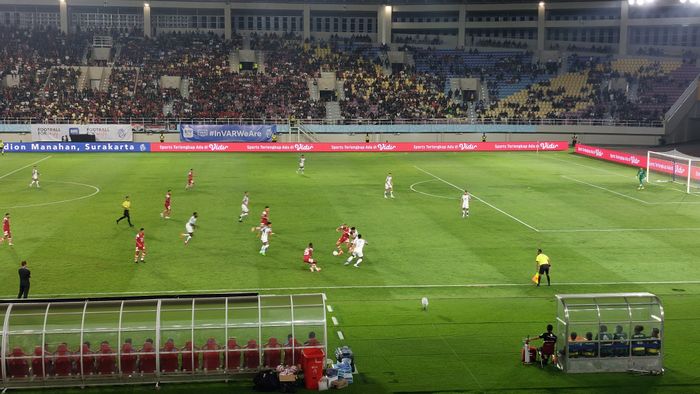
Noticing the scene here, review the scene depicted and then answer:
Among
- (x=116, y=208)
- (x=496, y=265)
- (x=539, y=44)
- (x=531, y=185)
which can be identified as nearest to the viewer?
(x=496, y=265)

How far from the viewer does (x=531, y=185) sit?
5450 cm

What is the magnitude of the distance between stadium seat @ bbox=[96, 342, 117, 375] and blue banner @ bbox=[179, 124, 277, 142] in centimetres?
6384

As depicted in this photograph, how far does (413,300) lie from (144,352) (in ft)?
36.2

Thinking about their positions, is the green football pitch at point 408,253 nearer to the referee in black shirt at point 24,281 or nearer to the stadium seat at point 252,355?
the stadium seat at point 252,355

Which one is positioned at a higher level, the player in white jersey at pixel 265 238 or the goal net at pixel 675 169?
the goal net at pixel 675 169

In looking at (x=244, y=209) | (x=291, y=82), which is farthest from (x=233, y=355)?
(x=291, y=82)

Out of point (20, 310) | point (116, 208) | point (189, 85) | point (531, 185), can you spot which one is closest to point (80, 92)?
point (189, 85)

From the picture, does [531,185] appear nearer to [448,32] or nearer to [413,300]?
[413,300]

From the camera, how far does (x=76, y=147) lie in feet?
249

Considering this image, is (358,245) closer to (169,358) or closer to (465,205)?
(465,205)

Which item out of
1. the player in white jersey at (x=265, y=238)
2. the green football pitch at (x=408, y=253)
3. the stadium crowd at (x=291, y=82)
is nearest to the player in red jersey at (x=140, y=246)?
the green football pitch at (x=408, y=253)

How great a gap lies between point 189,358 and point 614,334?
1088 centimetres

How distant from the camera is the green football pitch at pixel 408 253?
20969mm

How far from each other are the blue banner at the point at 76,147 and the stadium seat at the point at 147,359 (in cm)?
6079
